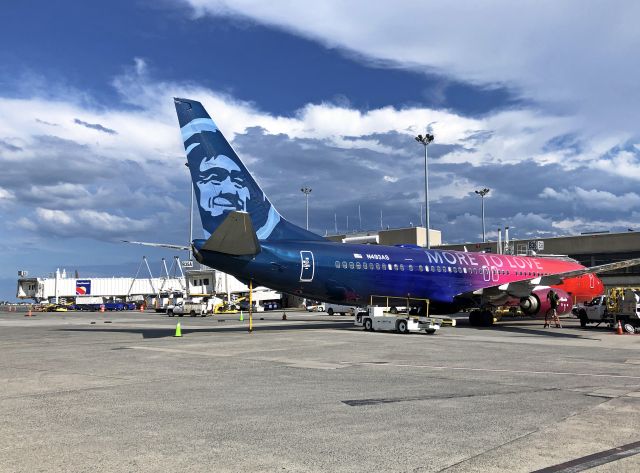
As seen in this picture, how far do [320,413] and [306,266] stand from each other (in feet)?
59.3

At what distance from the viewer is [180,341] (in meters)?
22.9

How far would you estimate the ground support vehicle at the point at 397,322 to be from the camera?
89.0 feet

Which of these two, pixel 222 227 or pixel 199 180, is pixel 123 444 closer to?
pixel 222 227

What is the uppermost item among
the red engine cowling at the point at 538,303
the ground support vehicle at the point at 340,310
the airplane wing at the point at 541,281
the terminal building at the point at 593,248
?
the terminal building at the point at 593,248

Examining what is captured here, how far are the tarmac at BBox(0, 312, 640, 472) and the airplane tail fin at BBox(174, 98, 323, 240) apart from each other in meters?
9.32

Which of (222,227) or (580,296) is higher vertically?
(222,227)

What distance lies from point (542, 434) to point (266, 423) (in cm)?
378

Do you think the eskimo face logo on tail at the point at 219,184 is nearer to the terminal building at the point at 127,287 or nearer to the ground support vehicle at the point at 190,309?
the ground support vehicle at the point at 190,309

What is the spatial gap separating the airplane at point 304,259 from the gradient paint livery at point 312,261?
0.15ft

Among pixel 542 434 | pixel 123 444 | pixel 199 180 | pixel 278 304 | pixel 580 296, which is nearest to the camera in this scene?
pixel 123 444

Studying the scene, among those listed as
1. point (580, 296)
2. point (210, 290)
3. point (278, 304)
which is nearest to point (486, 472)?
point (580, 296)

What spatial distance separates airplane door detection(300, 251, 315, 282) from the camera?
2684 centimetres

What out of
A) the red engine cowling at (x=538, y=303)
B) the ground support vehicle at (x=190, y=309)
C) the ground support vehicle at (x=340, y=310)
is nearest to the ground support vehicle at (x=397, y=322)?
the red engine cowling at (x=538, y=303)

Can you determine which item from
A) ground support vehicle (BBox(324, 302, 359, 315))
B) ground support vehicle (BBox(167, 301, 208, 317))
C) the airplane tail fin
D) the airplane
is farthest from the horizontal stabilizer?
ground support vehicle (BBox(167, 301, 208, 317))
